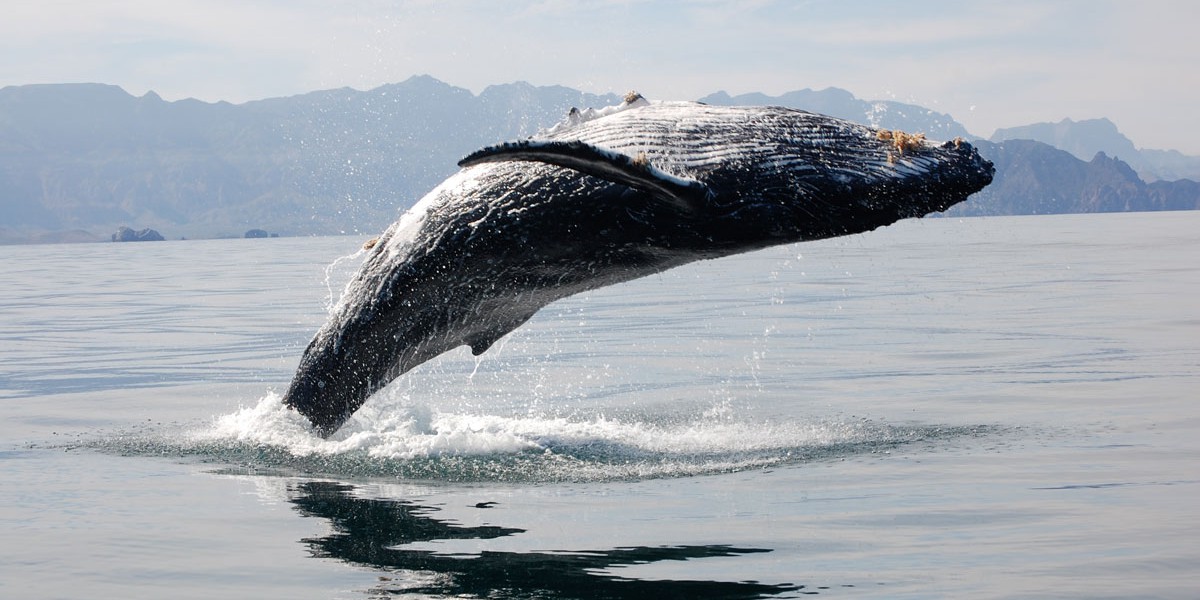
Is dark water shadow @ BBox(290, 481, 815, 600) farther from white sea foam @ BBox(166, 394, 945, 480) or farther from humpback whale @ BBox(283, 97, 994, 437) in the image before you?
humpback whale @ BBox(283, 97, 994, 437)

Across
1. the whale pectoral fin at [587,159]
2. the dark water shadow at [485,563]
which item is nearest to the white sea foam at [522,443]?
the dark water shadow at [485,563]

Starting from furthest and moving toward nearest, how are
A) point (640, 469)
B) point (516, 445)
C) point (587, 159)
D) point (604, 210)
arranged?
point (516, 445) < point (640, 469) < point (604, 210) < point (587, 159)

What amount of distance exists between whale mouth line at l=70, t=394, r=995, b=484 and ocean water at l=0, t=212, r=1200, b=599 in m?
0.05

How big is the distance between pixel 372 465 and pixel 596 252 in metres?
2.76

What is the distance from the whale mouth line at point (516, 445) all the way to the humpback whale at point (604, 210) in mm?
616

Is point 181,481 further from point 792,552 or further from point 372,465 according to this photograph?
point 792,552

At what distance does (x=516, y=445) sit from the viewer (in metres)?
11.8

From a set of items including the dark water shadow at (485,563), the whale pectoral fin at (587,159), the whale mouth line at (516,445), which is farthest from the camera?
the whale mouth line at (516,445)

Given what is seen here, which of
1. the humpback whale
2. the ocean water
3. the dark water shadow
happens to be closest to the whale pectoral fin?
the humpback whale

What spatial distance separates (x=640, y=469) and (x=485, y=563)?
11.2 feet

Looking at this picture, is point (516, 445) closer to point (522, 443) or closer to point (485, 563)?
point (522, 443)

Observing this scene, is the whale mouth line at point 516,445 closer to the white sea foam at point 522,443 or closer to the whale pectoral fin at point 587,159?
the white sea foam at point 522,443

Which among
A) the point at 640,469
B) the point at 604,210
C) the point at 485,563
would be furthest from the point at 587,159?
the point at 640,469

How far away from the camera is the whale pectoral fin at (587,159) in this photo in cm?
848
